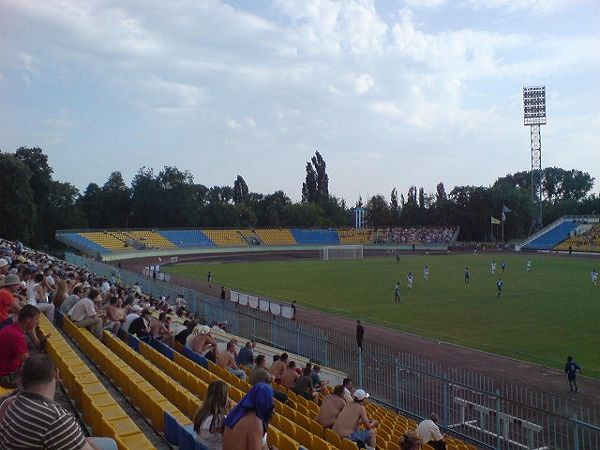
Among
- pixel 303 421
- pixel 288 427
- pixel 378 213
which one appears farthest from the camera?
pixel 378 213

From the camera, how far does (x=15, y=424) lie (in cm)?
342

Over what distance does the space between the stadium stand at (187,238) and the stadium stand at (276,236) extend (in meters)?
9.47

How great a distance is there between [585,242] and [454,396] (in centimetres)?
7004

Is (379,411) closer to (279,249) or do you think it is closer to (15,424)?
(15,424)

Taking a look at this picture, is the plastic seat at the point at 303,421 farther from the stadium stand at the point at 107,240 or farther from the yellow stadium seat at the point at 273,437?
the stadium stand at the point at 107,240

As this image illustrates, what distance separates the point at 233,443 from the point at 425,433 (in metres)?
5.47

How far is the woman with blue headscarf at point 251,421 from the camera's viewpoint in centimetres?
444

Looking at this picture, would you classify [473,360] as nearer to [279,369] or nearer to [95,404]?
[279,369]

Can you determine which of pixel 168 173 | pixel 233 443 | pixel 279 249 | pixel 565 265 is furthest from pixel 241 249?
pixel 233 443

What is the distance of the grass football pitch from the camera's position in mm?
22266

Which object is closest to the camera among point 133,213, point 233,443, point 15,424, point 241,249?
point 15,424

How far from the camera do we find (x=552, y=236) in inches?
3248

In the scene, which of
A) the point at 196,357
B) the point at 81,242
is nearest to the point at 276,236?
the point at 81,242

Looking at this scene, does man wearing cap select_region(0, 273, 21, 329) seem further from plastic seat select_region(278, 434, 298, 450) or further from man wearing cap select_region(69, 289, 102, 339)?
plastic seat select_region(278, 434, 298, 450)
